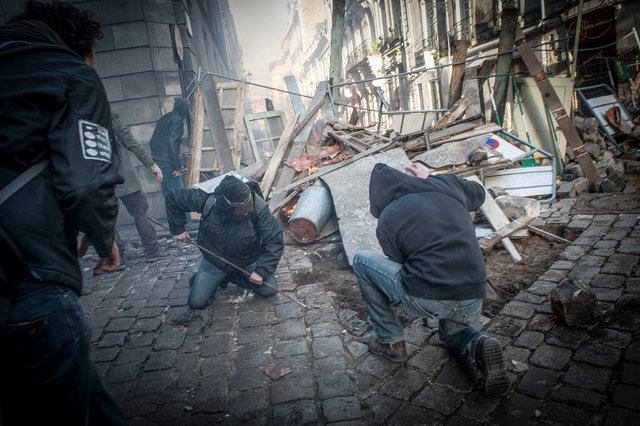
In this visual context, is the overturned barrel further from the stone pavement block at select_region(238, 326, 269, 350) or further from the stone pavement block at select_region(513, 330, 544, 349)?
the stone pavement block at select_region(513, 330, 544, 349)

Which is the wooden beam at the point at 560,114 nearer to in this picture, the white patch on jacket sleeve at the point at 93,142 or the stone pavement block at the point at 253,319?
the stone pavement block at the point at 253,319

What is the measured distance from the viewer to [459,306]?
235 centimetres

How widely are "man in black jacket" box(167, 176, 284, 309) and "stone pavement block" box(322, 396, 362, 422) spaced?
1626 mm

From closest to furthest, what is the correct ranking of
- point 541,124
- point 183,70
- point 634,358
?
point 634,358 < point 541,124 < point 183,70

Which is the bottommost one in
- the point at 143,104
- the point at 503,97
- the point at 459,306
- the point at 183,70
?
the point at 459,306

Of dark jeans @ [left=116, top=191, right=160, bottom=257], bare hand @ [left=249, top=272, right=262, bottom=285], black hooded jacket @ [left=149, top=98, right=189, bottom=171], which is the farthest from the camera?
black hooded jacket @ [left=149, top=98, right=189, bottom=171]

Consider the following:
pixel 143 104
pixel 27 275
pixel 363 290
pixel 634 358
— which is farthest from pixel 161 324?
pixel 143 104

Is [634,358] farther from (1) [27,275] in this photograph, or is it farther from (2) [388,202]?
(1) [27,275]

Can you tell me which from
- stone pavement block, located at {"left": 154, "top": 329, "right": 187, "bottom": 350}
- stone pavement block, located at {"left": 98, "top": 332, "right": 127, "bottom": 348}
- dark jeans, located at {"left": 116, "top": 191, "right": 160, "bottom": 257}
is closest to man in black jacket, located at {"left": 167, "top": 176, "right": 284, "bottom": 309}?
stone pavement block, located at {"left": 154, "top": 329, "right": 187, "bottom": 350}

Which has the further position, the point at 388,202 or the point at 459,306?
the point at 388,202

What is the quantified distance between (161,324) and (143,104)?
597cm

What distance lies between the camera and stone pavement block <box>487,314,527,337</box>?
9.28ft

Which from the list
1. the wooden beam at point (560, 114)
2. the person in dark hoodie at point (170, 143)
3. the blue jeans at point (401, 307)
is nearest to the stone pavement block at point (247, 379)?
the blue jeans at point (401, 307)

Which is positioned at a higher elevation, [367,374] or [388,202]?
[388,202]
